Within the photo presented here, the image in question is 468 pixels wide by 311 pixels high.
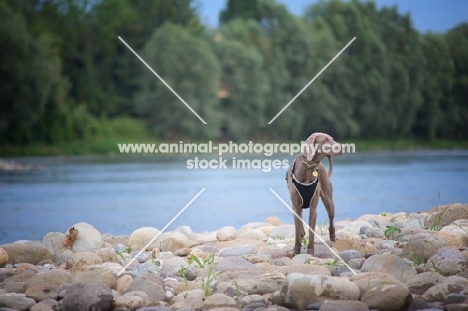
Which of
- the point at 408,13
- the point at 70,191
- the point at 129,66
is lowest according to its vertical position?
the point at 70,191

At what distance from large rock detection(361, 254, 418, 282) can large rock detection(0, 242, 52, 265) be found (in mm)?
3760

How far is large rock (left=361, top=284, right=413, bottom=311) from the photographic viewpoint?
6.15 meters

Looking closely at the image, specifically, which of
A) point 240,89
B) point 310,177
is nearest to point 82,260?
point 310,177

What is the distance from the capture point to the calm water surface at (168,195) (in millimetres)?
18031

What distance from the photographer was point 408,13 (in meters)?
57.0

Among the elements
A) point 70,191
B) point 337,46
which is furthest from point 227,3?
point 70,191

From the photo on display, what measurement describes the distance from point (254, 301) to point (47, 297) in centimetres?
189

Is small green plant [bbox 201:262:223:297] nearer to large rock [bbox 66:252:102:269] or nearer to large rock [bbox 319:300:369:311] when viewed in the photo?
large rock [bbox 319:300:369:311]

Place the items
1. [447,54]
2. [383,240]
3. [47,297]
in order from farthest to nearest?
[447,54], [383,240], [47,297]

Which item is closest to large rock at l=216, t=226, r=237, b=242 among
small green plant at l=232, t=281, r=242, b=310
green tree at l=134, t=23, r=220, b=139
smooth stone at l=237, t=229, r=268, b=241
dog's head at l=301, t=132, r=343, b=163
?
smooth stone at l=237, t=229, r=268, b=241

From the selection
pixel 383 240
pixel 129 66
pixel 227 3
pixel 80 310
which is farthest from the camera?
pixel 227 3

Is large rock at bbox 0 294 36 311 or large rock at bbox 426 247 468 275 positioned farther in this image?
large rock at bbox 426 247 468 275

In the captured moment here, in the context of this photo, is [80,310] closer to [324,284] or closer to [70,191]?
[324,284]

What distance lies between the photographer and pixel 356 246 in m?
8.10
